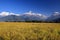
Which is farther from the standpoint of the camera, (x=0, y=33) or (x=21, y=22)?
(x=21, y=22)

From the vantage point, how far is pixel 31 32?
13.8ft

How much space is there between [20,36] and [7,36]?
1.06 ft

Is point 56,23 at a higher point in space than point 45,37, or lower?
higher

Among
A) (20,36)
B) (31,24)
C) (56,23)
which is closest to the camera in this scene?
(20,36)

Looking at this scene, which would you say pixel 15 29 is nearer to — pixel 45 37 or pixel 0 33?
pixel 0 33

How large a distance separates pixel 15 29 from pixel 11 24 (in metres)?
0.56

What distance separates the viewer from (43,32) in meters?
4.21

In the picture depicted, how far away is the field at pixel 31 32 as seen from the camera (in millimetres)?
3980

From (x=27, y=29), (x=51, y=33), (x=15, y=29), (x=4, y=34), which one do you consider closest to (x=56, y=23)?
(x=51, y=33)

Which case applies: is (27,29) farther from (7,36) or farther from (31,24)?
(7,36)

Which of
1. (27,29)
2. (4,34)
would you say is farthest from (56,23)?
(4,34)

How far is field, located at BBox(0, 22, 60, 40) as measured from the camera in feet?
13.1

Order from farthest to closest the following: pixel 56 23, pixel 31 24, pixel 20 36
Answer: pixel 31 24 → pixel 56 23 → pixel 20 36

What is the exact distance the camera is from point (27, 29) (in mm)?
4406
